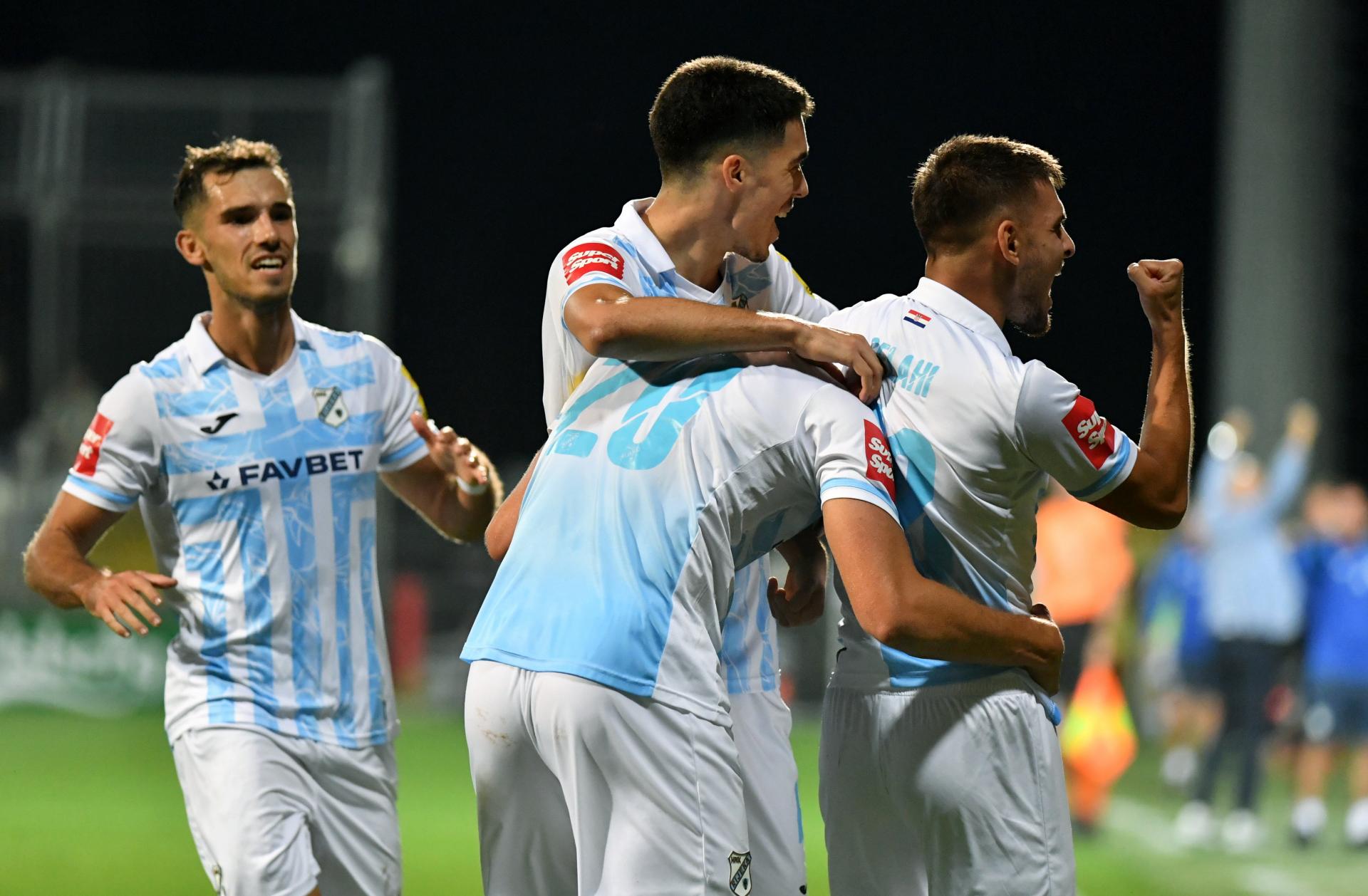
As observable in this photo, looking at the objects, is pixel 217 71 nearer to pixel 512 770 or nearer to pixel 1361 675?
pixel 1361 675

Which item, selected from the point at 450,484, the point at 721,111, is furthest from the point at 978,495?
the point at 450,484

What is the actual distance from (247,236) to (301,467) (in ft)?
1.99

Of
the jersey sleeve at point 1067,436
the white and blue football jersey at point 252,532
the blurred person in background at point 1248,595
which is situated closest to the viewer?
the jersey sleeve at point 1067,436

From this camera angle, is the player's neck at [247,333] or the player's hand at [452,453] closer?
the player's hand at [452,453]

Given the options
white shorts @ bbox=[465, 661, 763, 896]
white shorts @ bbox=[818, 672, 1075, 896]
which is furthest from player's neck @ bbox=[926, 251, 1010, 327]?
white shorts @ bbox=[465, 661, 763, 896]

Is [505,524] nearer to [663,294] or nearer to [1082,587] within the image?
[663,294]

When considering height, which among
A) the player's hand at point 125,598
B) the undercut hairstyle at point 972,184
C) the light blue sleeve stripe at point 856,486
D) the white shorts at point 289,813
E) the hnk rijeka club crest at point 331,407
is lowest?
the white shorts at point 289,813

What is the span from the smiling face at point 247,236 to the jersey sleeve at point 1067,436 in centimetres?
207

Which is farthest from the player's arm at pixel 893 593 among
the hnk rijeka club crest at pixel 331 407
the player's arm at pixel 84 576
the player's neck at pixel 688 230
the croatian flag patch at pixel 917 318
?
the hnk rijeka club crest at pixel 331 407

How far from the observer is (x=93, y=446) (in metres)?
4.20

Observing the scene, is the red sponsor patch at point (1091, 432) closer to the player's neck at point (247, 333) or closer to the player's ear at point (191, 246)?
the player's neck at point (247, 333)

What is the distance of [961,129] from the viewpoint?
22.2 m

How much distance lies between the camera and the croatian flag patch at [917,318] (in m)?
3.32

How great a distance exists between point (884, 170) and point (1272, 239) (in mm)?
11284
